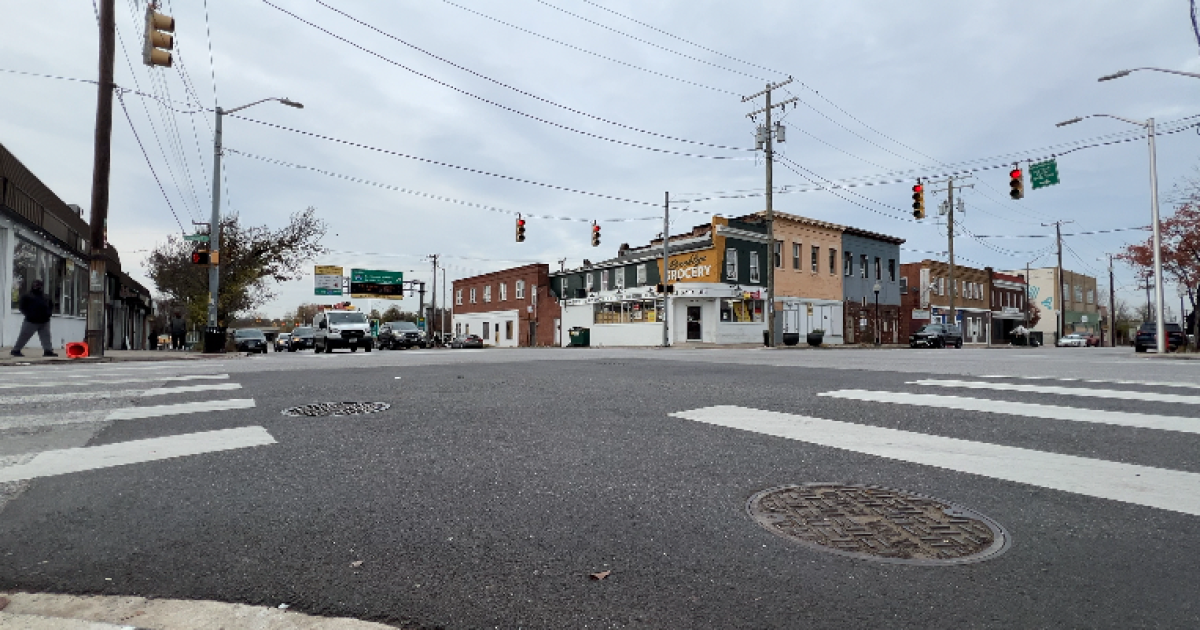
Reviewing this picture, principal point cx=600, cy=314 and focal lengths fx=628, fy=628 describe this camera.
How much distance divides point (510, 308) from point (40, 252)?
3751 centimetres

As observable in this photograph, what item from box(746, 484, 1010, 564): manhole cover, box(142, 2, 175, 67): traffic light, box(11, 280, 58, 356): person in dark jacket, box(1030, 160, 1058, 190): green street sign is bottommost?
box(746, 484, 1010, 564): manhole cover

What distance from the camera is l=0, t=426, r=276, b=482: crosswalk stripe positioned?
3.90 m

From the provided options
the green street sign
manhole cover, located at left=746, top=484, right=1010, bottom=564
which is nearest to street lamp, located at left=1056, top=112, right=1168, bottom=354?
the green street sign

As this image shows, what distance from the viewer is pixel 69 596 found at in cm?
225

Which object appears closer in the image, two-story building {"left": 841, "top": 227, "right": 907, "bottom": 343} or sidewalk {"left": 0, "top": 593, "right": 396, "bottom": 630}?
sidewalk {"left": 0, "top": 593, "right": 396, "bottom": 630}

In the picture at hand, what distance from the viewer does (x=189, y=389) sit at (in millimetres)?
7699

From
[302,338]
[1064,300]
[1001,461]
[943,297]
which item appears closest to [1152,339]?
[943,297]

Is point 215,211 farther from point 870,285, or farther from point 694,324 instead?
point 870,285

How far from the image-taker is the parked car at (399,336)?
1475 inches

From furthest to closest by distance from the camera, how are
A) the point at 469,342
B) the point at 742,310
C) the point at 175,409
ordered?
the point at 469,342
the point at 742,310
the point at 175,409

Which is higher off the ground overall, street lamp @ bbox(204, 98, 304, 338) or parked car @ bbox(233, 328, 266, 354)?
street lamp @ bbox(204, 98, 304, 338)

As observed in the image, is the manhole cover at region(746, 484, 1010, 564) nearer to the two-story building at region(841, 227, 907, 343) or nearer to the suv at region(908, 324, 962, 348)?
the suv at region(908, 324, 962, 348)

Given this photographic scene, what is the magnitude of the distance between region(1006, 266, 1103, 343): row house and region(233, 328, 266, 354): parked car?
257 feet

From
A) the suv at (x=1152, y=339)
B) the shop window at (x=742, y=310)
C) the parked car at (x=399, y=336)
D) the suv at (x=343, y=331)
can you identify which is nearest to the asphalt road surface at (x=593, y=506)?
the suv at (x=343, y=331)
